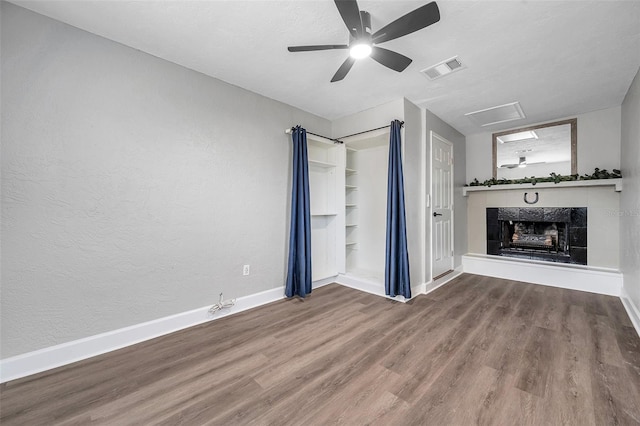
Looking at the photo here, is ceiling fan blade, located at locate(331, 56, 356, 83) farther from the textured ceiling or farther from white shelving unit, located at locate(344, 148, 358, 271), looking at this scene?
Result: white shelving unit, located at locate(344, 148, 358, 271)

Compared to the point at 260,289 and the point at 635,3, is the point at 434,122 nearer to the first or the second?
the point at 635,3

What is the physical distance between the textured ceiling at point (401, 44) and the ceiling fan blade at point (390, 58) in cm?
20

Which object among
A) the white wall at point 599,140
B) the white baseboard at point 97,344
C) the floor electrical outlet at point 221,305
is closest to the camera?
the white baseboard at point 97,344

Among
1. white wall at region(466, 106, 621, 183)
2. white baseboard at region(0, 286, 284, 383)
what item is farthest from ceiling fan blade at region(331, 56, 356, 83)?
white wall at region(466, 106, 621, 183)

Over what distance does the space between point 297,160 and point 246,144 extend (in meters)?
0.64

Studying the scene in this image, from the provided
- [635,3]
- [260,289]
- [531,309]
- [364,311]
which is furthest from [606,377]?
[260,289]

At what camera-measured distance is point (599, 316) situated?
8.57 ft

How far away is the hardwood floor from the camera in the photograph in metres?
1.39

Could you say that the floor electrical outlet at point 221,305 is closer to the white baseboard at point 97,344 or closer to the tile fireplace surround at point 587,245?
the white baseboard at point 97,344

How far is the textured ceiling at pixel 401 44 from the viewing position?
5.71ft

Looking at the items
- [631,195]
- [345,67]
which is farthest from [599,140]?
[345,67]

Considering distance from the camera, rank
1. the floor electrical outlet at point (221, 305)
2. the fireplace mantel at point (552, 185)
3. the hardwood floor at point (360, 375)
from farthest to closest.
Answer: the fireplace mantel at point (552, 185)
the floor electrical outlet at point (221, 305)
the hardwood floor at point (360, 375)

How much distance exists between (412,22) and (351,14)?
399mm

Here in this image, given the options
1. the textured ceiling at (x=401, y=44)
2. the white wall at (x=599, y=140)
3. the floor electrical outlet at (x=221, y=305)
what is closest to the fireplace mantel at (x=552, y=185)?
the white wall at (x=599, y=140)
